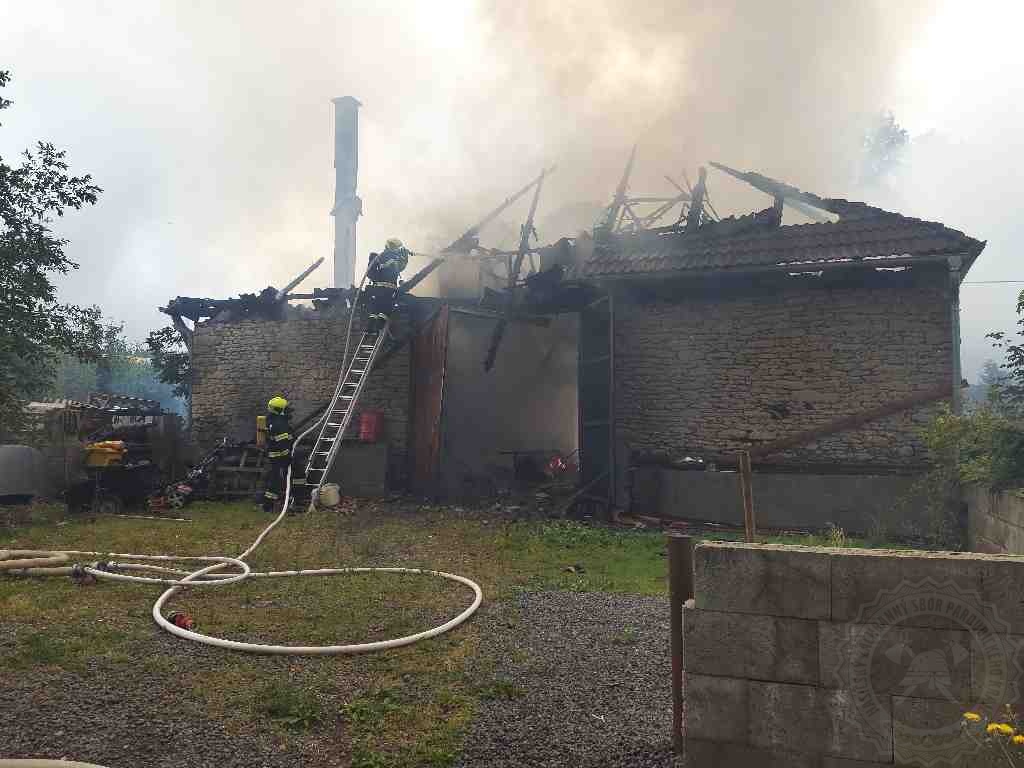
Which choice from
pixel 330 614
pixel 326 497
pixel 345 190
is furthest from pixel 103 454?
pixel 345 190

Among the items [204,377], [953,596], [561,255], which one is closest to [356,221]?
[204,377]

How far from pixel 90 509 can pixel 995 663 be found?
10950 millimetres

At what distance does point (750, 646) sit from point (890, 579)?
56 cm

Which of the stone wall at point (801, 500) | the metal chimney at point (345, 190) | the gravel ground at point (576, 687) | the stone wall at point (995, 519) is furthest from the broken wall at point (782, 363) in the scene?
the metal chimney at point (345, 190)

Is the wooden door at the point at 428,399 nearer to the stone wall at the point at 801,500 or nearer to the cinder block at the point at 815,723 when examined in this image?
the stone wall at the point at 801,500

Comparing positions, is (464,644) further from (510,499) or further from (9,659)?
(510,499)

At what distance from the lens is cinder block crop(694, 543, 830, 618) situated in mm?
2377

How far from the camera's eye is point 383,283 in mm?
11445

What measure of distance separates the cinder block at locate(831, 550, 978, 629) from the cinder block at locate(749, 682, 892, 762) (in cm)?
32

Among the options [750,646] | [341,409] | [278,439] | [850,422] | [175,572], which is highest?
[341,409]

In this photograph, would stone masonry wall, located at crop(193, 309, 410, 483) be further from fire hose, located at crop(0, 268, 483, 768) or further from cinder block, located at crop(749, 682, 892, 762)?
cinder block, located at crop(749, 682, 892, 762)

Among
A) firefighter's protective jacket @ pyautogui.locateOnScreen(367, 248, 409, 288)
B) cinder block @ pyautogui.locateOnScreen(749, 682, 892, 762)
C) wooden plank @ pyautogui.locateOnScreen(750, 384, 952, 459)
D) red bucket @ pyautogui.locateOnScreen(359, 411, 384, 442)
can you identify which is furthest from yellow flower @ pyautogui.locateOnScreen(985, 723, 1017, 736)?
firefighter's protective jacket @ pyautogui.locateOnScreen(367, 248, 409, 288)

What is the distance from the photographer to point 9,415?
971 centimetres

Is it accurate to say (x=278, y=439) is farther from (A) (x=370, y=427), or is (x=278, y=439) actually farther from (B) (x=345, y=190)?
(B) (x=345, y=190)
